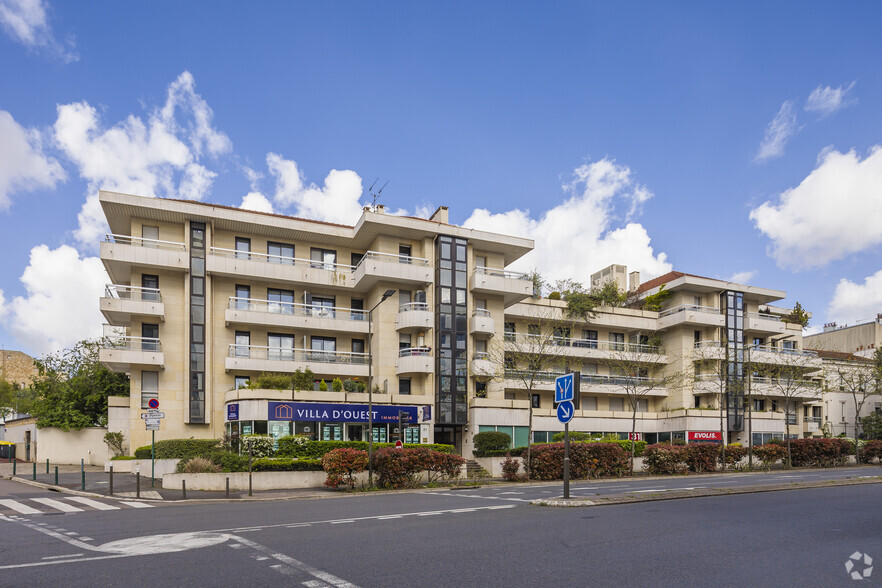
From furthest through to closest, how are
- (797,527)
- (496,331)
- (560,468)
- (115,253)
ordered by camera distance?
(496,331)
(115,253)
(560,468)
(797,527)

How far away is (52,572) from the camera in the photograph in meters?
8.59

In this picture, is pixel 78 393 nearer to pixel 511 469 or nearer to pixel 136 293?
pixel 136 293

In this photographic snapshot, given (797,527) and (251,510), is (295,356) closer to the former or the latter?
(251,510)

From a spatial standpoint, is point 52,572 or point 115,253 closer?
point 52,572

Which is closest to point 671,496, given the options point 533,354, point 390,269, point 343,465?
point 343,465

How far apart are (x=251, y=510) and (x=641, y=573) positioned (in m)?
12.2

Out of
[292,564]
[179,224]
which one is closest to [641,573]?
[292,564]

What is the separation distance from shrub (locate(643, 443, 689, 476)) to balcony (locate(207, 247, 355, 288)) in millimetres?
20739

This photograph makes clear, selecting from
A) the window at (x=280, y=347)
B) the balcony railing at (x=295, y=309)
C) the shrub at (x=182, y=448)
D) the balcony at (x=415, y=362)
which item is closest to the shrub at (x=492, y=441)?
the balcony at (x=415, y=362)

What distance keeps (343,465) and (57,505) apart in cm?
942

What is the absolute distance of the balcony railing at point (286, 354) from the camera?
3912 cm

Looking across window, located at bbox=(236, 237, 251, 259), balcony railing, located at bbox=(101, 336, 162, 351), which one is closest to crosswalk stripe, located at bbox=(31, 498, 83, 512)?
balcony railing, located at bbox=(101, 336, 162, 351)

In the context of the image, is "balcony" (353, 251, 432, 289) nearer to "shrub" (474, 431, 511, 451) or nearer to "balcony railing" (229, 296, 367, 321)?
"balcony railing" (229, 296, 367, 321)

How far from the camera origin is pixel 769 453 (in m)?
37.8
